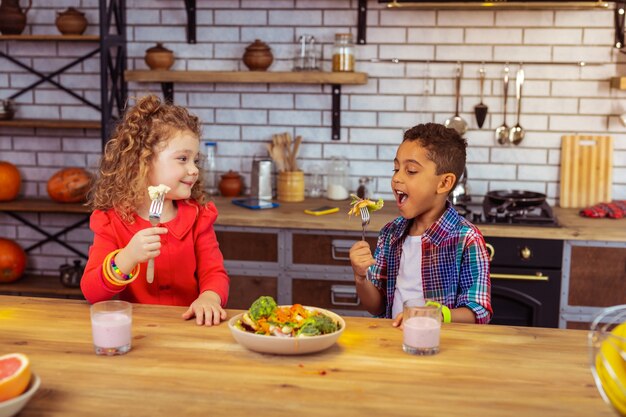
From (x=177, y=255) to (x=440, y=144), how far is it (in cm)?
89

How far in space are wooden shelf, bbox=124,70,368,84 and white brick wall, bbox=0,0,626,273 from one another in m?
0.24

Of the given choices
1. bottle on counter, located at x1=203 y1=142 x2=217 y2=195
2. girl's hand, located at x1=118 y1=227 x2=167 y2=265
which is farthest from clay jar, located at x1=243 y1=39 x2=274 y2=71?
girl's hand, located at x1=118 y1=227 x2=167 y2=265

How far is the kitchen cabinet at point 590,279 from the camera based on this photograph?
139 inches

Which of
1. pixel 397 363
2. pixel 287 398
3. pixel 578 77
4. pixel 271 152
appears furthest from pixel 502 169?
pixel 287 398

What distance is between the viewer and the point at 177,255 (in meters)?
2.48

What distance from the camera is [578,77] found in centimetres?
411

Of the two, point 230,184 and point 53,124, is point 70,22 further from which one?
point 230,184

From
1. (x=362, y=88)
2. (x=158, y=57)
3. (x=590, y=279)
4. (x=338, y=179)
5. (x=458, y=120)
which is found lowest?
(x=590, y=279)

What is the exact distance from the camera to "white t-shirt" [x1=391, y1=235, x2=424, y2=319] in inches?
94.7

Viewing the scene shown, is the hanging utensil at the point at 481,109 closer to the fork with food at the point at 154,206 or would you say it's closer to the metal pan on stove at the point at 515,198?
the metal pan on stove at the point at 515,198

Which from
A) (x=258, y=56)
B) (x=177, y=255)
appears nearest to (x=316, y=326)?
(x=177, y=255)

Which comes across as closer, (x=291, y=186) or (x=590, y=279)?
(x=590, y=279)

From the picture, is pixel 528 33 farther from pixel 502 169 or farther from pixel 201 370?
pixel 201 370

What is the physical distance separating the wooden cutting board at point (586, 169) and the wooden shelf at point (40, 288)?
2647mm
